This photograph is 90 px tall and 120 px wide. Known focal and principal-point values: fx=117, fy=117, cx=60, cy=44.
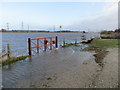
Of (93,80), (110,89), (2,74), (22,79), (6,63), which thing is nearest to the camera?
(110,89)

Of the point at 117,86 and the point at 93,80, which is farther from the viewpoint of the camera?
the point at 93,80

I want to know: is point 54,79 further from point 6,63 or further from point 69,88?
point 6,63

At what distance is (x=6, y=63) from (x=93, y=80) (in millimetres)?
6869

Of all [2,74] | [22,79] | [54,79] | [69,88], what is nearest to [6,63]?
[2,74]

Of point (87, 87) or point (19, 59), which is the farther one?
point (19, 59)

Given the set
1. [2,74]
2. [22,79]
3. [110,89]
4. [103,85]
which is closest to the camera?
[110,89]

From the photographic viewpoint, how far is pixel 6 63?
30.4 ft

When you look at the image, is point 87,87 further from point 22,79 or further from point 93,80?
point 22,79

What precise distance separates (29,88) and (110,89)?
11.3 ft

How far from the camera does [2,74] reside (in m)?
7.06

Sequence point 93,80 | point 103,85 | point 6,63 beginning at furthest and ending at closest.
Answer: point 6,63 → point 93,80 → point 103,85

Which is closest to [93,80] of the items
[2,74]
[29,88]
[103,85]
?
[103,85]

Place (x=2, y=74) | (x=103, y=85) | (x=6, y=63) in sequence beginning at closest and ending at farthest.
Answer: (x=103, y=85), (x=2, y=74), (x=6, y=63)

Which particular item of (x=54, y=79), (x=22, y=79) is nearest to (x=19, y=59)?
(x=22, y=79)
